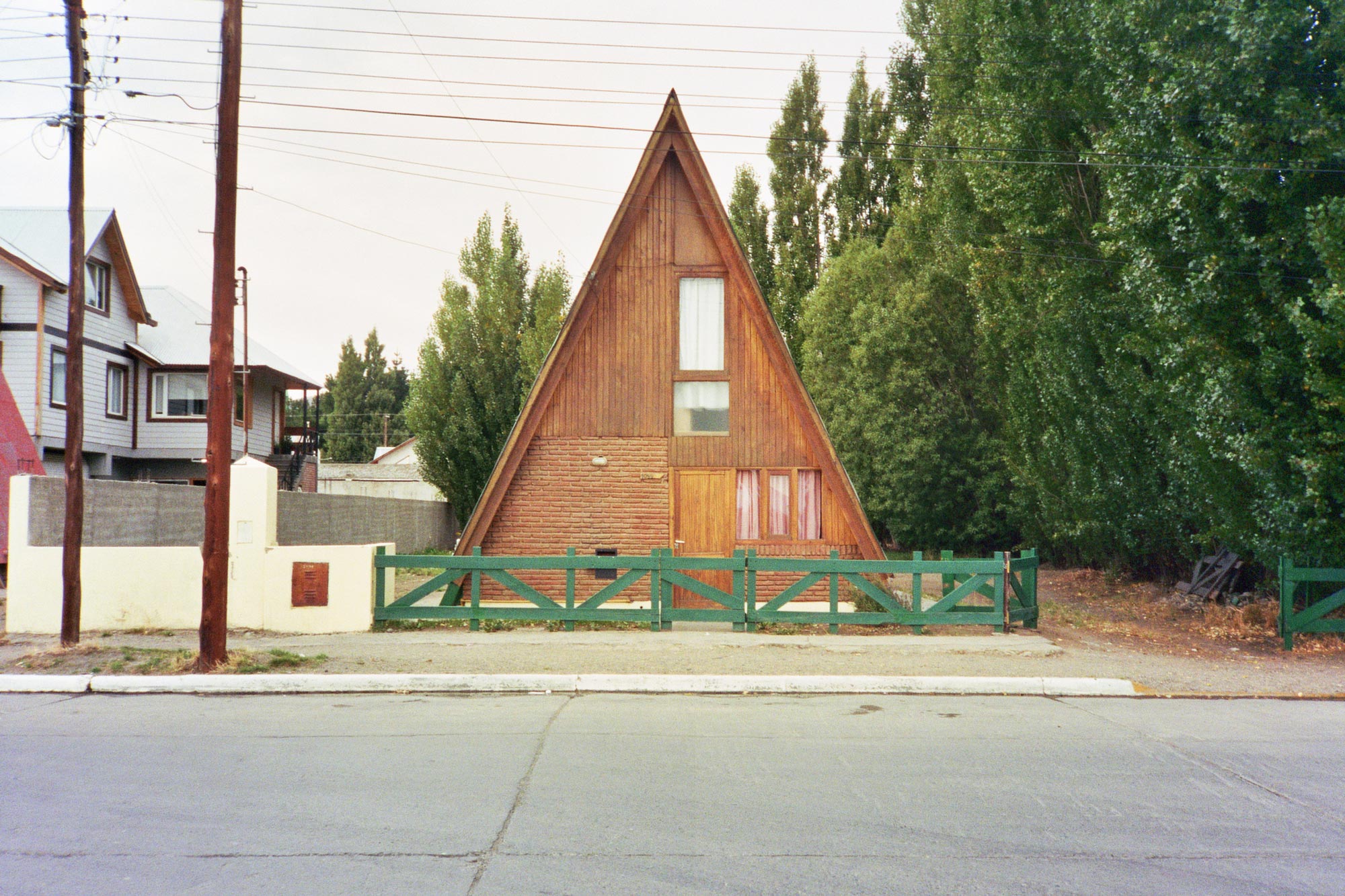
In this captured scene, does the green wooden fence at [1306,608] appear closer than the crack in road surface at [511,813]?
No

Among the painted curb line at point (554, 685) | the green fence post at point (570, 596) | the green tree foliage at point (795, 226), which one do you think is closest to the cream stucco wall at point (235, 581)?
the green fence post at point (570, 596)

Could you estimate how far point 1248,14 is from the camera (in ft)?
45.3

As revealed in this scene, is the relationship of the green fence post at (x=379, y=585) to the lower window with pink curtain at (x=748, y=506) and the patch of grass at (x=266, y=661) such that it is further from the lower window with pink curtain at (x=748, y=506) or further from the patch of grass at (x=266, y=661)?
the lower window with pink curtain at (x=748, y=506)

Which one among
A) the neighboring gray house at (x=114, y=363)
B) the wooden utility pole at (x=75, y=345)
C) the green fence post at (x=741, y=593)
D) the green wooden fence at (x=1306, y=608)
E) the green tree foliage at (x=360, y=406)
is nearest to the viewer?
the wooden utility pole at (x=75, y=345)

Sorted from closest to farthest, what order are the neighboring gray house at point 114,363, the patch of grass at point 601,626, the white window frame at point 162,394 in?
the patch of grass at point 601,626 → the neighboring gray house at point 114,363 → the white window frame at point 162,394

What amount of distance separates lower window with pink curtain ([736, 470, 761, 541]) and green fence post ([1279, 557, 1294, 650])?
25.4 ft

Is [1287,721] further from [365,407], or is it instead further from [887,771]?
[365,407]

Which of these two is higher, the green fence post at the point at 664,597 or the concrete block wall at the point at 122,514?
the concrete block wall at the point at 122,514

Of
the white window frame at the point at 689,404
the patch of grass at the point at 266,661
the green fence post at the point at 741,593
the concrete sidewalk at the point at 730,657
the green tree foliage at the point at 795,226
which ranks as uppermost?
the green tree foliage at the point at 795,226

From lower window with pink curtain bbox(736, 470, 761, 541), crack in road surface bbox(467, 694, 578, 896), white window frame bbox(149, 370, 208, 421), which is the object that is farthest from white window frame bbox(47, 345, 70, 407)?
crack in road surface bbox(467, 694, 578, 896)

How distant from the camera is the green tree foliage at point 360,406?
285 ft

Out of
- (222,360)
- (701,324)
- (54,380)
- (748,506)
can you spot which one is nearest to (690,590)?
(748,506)

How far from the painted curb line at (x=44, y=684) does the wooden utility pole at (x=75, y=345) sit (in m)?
1.45

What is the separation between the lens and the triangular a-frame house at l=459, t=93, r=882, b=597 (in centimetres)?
1648
